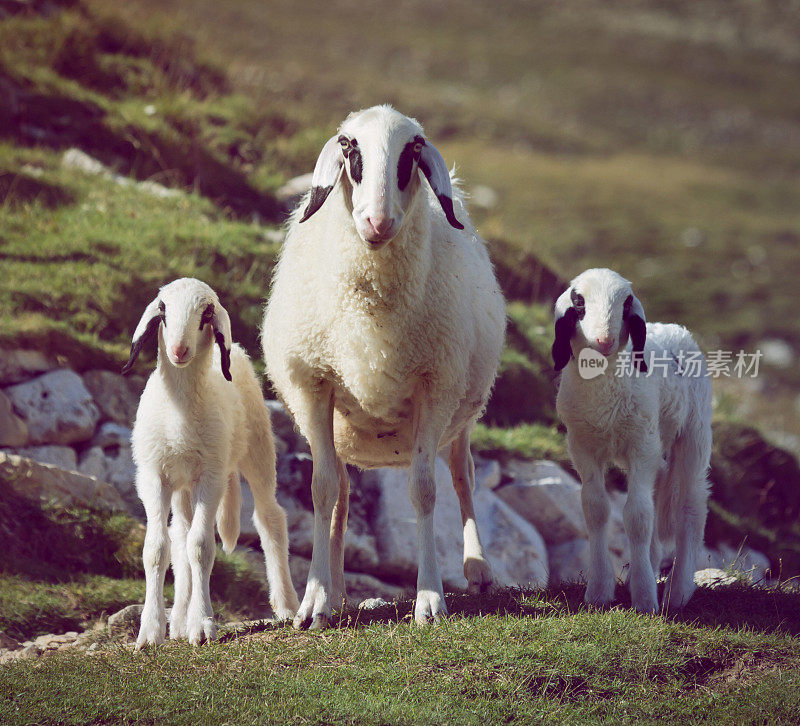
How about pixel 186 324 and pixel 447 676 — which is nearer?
pixel 447 676

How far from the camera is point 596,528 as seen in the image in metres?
6.47

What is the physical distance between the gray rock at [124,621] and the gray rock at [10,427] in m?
2.00

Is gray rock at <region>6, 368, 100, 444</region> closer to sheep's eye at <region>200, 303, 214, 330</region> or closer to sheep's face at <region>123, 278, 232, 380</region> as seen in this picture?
sheep's face at <region>123, 278, 232, 380</region>

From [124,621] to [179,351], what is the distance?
196 centimetres

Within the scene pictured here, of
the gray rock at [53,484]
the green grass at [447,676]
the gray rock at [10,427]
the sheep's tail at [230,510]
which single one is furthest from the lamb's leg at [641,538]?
the gray rock at [10,427]

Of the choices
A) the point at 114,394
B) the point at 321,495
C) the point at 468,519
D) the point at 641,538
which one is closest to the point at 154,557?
the point at 321,495

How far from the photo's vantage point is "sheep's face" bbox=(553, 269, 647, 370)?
613 cm

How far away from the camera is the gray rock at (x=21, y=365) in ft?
27.8

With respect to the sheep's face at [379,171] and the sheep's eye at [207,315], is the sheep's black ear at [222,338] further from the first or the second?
the sheep's face at [379,171]

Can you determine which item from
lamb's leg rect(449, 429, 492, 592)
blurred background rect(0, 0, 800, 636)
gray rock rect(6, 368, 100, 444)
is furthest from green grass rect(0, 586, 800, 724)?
blurred background rect(0, 0, 800, 636)

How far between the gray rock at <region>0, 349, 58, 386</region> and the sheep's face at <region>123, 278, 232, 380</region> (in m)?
2.64

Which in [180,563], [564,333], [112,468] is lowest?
[180,563]

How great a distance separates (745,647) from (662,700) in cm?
79

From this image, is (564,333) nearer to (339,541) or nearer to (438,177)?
(438,177)
